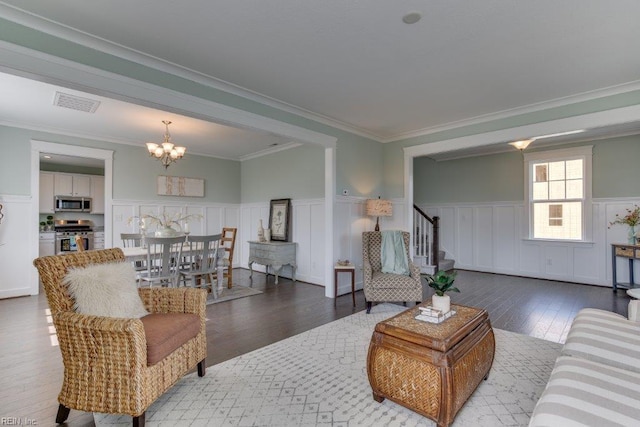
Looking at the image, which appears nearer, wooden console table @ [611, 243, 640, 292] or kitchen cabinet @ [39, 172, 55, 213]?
wooden console table @ [611, 243, 640, 292]

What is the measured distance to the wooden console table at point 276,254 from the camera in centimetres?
584

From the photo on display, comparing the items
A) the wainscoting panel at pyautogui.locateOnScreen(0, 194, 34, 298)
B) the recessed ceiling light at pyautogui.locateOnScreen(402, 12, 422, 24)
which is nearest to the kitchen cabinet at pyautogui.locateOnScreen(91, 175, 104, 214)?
the wainscoting panel at pyautogui.locateOnScreen(0, 194, 34, 298)

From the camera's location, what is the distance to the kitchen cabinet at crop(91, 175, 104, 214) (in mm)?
7966

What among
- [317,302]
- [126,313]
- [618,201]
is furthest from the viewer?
[618,201]

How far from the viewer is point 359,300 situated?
4.61 metres

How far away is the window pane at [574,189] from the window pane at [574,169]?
3.3 inches

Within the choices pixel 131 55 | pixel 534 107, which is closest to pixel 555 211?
pixel 534 107

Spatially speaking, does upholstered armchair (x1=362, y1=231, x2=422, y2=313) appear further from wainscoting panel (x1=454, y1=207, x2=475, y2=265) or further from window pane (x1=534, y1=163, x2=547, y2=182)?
window pane (x1=534, y1=163, x2=547, y2=182)

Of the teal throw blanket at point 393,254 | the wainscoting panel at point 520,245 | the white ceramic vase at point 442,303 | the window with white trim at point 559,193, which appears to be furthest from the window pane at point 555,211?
the white ceramic vase at point 442,303

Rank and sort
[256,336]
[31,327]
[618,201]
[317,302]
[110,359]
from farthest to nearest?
[618,201] → [317,302] → [31,327] → [256,336] → [110,359]

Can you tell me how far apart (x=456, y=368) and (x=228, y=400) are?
1.50 m

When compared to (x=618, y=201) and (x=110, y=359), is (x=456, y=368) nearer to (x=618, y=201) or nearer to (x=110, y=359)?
(x=110, y=359)

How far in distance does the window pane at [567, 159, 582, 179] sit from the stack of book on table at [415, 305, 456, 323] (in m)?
5.37

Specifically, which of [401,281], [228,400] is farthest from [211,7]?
[401,281]
